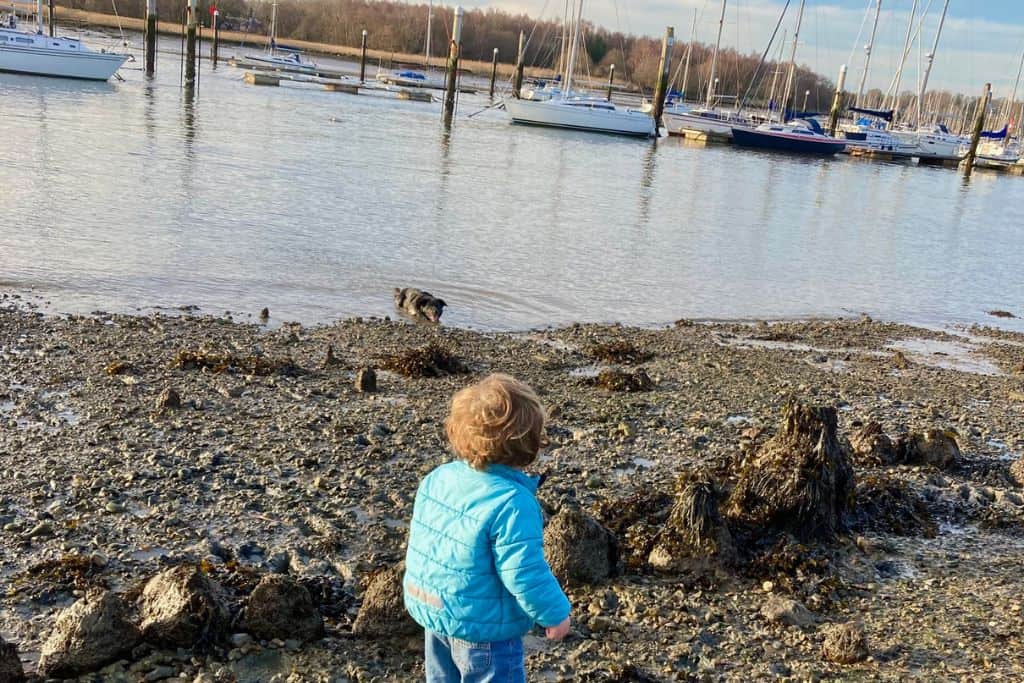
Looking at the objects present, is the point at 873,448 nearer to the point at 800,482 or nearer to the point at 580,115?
the point at 800,482

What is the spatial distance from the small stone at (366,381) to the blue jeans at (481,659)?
557 cm

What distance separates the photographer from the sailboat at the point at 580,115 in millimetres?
60194

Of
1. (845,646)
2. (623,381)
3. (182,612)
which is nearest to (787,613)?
(845,646)

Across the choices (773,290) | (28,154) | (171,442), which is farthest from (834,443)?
(28,154)

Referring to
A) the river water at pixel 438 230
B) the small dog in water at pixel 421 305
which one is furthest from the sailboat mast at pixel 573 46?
the small dog in water at pixel 421 305

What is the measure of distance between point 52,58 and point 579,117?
31.9m

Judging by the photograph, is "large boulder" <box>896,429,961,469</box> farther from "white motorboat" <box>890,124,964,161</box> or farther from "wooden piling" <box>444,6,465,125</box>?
"white motorboat" <box>890,124,964,161</box>

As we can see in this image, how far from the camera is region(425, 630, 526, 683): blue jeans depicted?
3098 millimetres

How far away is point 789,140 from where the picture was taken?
208 ft

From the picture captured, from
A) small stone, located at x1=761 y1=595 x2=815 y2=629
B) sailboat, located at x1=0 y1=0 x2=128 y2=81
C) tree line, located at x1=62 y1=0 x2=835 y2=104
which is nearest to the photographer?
small stone, located at x1=761 y1=595 x2=815 y2=629

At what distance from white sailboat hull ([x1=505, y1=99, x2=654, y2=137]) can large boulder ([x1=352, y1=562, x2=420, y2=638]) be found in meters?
57.7

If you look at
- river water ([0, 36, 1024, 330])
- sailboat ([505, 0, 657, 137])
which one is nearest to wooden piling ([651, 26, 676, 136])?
sailboat ([505, 0, 657, 137])

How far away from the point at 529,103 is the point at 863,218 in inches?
1275

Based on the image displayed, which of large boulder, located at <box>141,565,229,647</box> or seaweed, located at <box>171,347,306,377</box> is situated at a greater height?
large boulder, located at <box>141,565,229,647</box>
